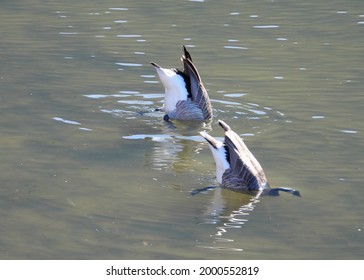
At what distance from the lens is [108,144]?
1173cm

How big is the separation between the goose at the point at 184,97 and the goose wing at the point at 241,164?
132 inches

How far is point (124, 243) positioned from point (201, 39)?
34.5 feet

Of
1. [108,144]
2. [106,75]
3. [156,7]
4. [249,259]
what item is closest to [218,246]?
[249,259]

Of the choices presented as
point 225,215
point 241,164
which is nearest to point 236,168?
point 241,164

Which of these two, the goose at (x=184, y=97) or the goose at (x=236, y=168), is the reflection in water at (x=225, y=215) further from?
the goose at (x=184, y=97)

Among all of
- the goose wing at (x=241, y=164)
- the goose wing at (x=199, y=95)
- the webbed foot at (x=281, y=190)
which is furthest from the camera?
the goose wing at (x=199, y=95)

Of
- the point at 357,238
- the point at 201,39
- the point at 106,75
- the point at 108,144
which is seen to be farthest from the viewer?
the point at 201,39

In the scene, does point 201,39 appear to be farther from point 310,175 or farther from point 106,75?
point 310,175

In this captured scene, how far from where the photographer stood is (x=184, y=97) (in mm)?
13711

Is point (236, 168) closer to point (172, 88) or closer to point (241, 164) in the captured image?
point (241, 164)

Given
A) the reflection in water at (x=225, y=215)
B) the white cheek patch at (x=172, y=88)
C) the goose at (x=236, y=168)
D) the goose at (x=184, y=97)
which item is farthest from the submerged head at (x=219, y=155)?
the white cheek patch at (x=172, y=88)

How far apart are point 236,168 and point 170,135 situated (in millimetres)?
2557

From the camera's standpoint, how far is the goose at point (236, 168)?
32.8 feet

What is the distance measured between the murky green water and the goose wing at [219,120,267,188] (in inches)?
8.9
